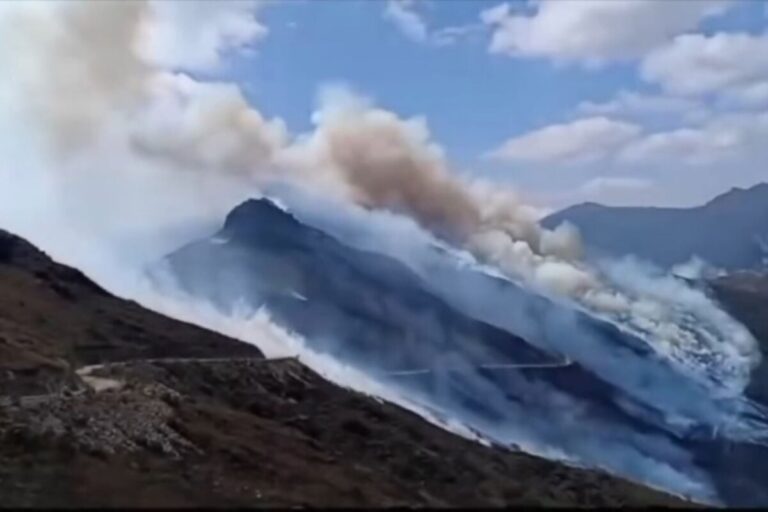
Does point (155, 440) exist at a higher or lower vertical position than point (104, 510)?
higher

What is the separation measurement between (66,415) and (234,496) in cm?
2052

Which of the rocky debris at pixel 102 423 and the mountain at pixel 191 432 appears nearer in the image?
the mountain at pixel 191 432

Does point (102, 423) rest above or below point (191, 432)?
below

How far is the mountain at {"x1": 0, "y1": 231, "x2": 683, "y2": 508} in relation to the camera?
3450 inches

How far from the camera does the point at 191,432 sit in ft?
351

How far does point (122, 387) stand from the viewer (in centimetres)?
11838

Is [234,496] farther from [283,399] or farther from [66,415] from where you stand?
[283,399]

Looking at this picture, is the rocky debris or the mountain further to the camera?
the rocky debris

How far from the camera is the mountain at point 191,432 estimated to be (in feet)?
287

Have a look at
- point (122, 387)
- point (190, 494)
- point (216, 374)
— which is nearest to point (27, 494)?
point (190, 494)

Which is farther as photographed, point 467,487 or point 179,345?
point 179,345

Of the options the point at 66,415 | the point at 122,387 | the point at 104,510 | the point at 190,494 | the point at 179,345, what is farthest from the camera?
the point at 179,345

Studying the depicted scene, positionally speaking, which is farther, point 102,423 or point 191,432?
point 191,432

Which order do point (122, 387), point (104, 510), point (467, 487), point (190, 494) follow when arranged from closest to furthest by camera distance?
point (104, 510) → point (190, 494) → point (122, 387) → point (467, 487)
